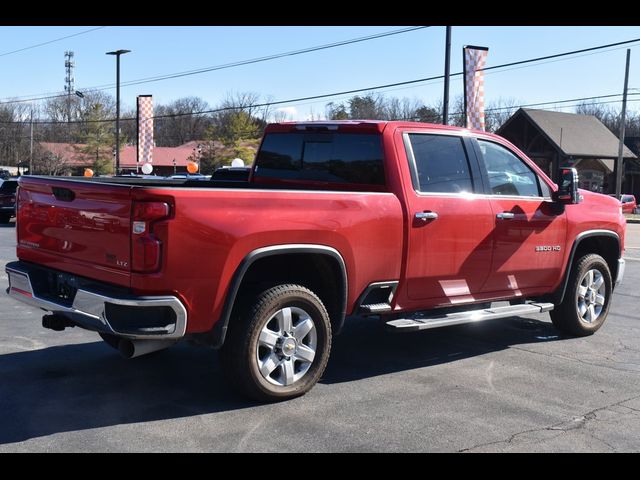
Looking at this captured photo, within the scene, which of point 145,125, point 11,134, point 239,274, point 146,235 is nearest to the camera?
point 146,235

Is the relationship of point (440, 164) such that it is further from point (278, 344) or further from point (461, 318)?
point (278, 344)

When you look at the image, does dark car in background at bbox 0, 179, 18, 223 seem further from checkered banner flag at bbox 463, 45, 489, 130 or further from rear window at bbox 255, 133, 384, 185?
rear window at bbox 255, 133, 384, 185

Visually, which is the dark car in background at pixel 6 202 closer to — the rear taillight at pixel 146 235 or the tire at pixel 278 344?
the tire at pixel 278 344

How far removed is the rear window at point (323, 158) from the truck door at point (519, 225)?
1.17 m

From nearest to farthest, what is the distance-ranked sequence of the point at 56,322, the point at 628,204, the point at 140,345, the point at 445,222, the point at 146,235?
the point at 146,235, the point at 140,345, the point at 56,322, the point at 445,222, the point at 628,204

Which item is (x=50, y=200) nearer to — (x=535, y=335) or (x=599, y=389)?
(x=599, y=389)

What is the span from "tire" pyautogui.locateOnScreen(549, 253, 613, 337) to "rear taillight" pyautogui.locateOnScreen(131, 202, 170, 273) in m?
4.61

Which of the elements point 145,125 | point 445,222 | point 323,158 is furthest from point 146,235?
point 145,125

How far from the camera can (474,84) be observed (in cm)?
2156

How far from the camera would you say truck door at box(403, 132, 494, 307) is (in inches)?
223

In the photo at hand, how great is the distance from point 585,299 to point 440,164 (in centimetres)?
257

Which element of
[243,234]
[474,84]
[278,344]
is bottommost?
[278,344]

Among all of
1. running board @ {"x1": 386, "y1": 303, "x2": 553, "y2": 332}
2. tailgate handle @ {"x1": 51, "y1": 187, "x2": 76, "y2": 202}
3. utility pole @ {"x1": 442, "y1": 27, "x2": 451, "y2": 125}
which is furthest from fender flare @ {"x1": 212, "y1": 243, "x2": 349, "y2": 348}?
utility pole @ {"x1": 442, "y1": 27, "x2": 451, "y2": 125}
